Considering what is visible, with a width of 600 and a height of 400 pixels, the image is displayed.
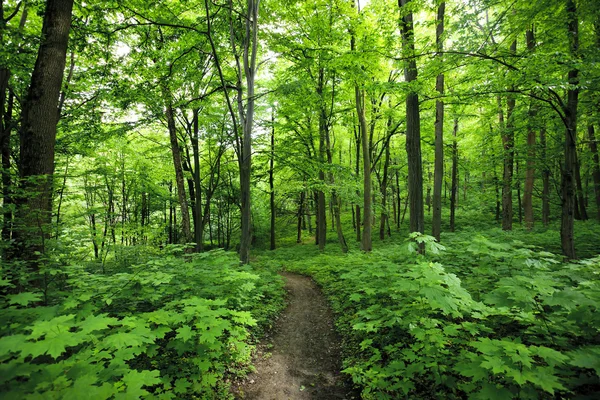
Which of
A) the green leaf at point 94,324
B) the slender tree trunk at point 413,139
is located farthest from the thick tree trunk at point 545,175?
the green leaf at point 94,324

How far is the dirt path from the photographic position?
12.9 ft

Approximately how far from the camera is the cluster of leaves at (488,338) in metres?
2.30

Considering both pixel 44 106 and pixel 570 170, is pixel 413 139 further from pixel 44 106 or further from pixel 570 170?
pixel 44 106

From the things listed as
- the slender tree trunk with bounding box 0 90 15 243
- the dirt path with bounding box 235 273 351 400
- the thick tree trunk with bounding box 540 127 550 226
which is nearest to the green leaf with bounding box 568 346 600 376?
the dirt path with bounding box 235 273 351 400

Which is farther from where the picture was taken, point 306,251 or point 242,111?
point 306,251

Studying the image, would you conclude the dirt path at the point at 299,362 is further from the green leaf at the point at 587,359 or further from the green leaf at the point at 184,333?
the green leaf at the point at 587,359

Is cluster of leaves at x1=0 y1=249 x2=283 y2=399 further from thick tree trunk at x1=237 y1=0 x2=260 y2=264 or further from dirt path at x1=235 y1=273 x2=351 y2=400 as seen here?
thick tree trunk at x1=237 y1=0 x2=260 y2=264

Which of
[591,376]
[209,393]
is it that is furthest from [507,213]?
[209,393]

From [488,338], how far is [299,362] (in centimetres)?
336

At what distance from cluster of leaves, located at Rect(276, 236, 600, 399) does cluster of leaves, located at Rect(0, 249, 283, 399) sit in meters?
2.14

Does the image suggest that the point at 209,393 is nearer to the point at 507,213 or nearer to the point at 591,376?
the point at 591,376

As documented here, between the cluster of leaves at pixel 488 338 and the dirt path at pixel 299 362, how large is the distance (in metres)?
0.41

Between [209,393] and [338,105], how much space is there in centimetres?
1514

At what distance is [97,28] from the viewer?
6715 millimetres
